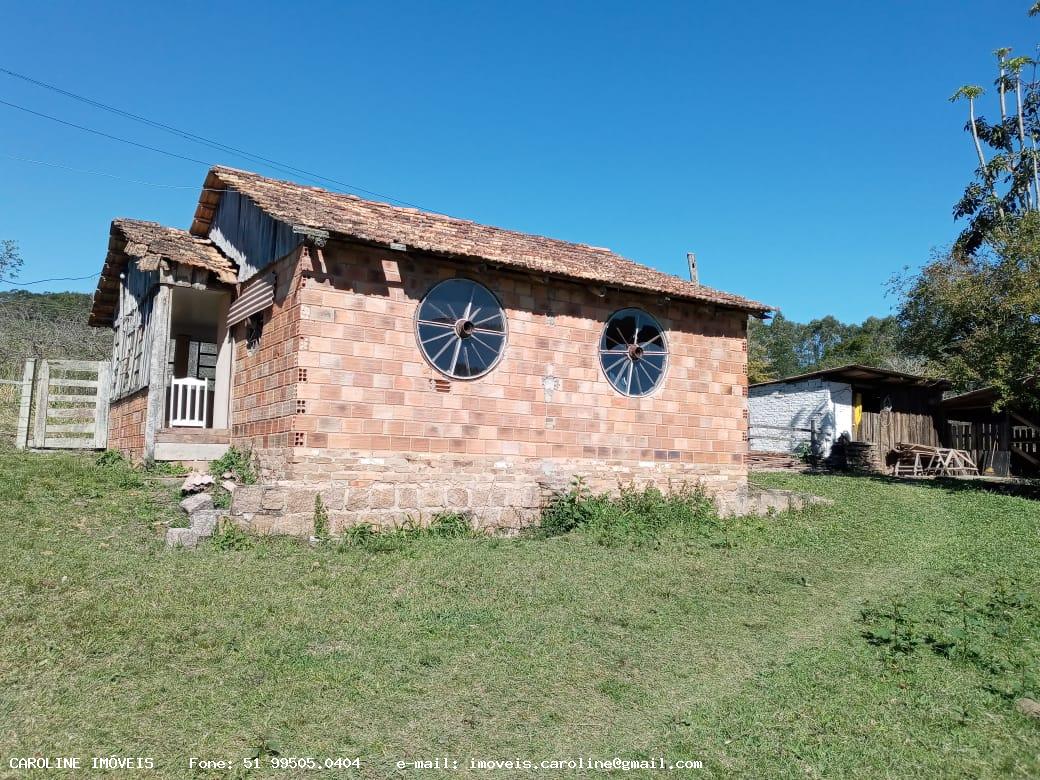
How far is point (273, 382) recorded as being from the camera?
33.9ft

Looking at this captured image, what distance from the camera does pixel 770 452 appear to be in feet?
77.1

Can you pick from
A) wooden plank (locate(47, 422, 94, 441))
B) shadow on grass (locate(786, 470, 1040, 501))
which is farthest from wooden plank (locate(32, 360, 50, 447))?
shadow on grass (locate(786, 470, 1040, 501))

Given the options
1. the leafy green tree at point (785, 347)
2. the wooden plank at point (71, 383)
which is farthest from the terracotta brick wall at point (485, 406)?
the leafy green tree at point (785, 347)

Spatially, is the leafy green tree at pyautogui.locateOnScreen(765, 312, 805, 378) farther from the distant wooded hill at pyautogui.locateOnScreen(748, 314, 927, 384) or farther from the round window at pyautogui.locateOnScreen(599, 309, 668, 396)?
the round window at pyautogui.locateOnScreen(599, 309, 668, 396)

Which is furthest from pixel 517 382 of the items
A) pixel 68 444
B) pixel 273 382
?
pixel 68 444

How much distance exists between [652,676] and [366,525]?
5.28m

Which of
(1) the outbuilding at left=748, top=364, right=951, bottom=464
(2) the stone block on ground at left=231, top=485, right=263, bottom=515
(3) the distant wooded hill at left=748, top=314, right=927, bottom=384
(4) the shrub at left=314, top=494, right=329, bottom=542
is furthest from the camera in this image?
(3) the distant wooded hill at left=748, top=314, right=927, bottom=384

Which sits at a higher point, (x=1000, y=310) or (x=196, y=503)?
(x=1000, y=310)

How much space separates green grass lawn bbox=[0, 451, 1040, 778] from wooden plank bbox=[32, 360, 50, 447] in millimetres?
4822

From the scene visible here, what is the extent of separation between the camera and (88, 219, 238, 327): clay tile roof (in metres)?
11.6

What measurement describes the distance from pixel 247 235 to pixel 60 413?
6.22m

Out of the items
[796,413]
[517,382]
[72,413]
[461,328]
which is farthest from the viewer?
[796,413]

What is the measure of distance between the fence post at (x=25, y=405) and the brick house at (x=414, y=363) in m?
1.53

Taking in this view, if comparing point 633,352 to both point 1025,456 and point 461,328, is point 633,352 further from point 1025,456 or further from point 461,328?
point 1025,456
